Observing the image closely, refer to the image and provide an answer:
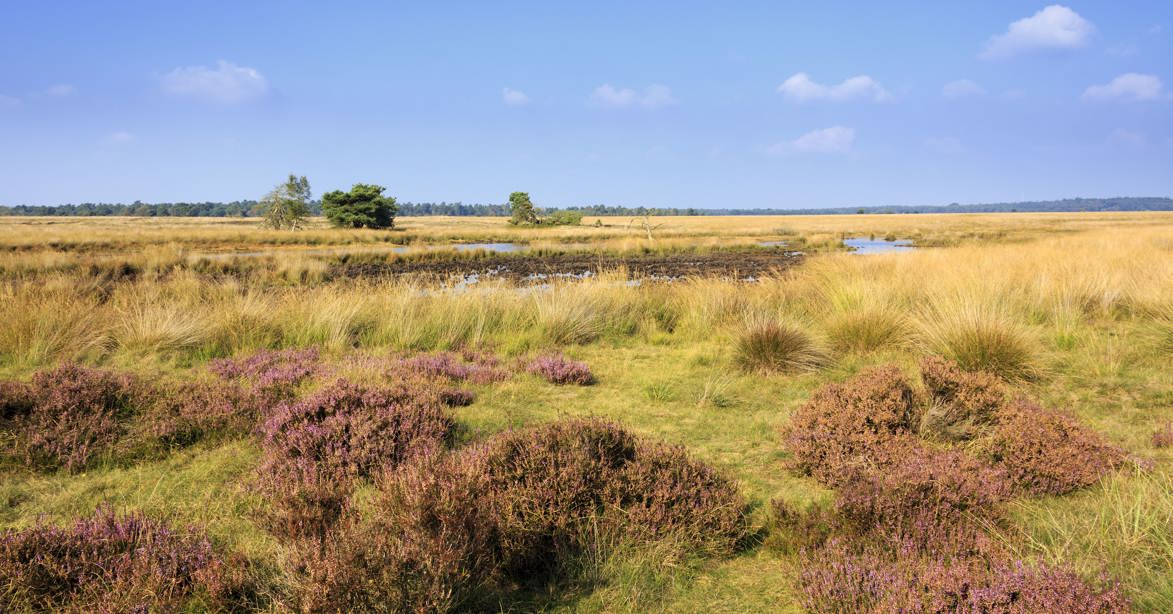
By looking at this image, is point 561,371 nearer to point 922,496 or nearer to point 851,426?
point 851,426

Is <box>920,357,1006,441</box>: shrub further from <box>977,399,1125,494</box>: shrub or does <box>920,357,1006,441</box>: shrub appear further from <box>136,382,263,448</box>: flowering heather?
<box>136,382,263,448</box>: flowering heather

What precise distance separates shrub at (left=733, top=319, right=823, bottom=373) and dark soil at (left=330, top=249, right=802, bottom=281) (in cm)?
1538

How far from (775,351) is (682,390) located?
1349 mm

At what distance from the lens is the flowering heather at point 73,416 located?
4.40m

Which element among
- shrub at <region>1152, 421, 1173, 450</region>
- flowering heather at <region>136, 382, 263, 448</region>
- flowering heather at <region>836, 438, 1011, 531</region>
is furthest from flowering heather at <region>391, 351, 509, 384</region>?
shrub at <region>1152, 421, 1173, 450</region>

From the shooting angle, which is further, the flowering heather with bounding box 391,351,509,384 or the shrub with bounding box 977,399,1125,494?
the flowering heather with bounding box 391,351,509,384

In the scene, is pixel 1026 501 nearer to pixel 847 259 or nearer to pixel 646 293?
pixel 646 293

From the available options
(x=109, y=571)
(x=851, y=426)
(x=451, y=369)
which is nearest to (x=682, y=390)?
(x=851, y=426)

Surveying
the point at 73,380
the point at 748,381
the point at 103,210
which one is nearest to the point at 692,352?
the point at 748,381

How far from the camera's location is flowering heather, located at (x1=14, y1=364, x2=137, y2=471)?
173 inches

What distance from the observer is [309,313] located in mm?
9297

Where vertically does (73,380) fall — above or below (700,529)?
above

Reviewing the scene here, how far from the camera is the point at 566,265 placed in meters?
29.3

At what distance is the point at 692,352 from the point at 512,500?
540 cm
